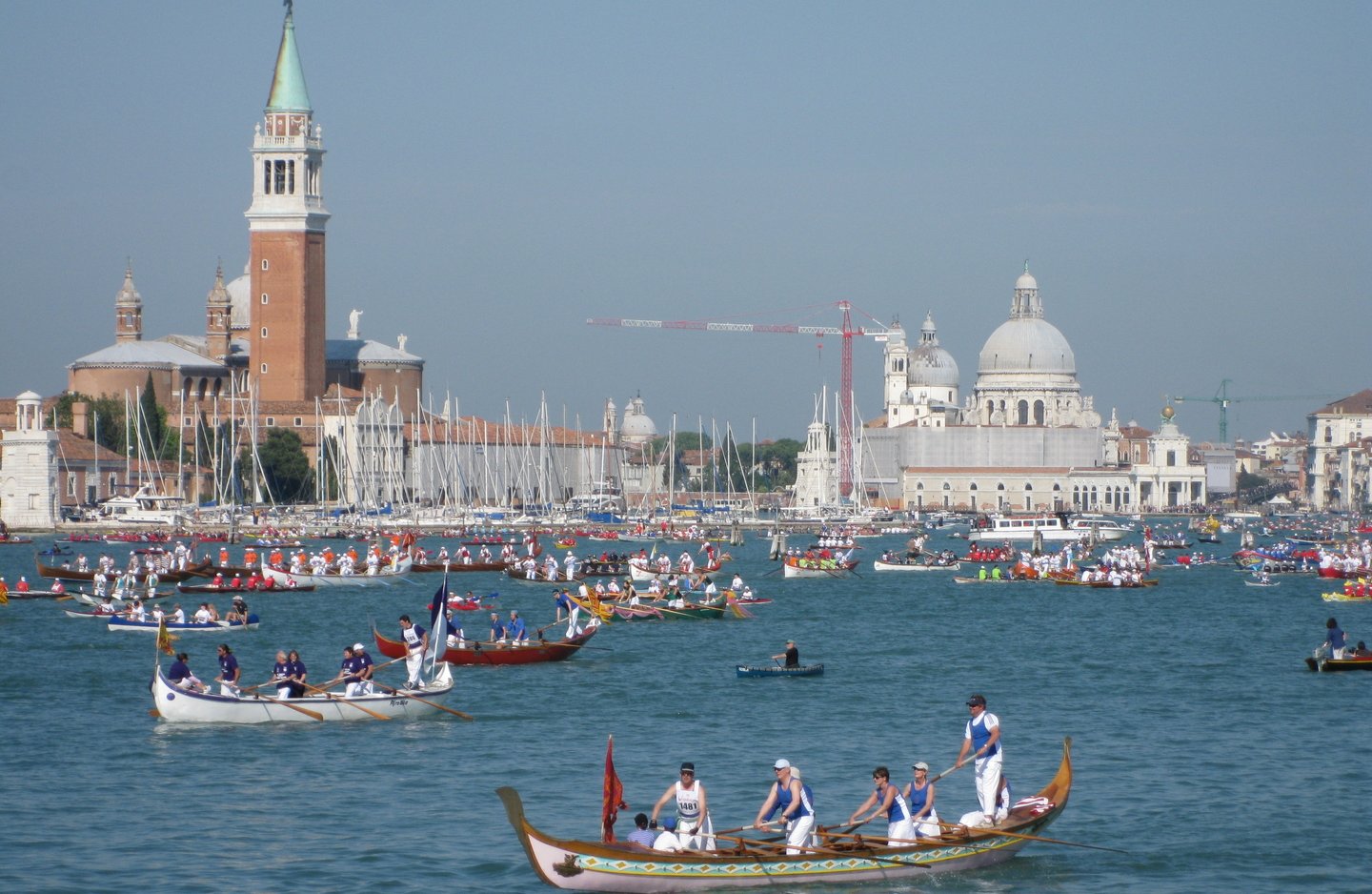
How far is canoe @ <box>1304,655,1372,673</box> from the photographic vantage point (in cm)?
3641

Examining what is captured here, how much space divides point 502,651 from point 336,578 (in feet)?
81.8

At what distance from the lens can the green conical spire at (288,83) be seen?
12600 cm

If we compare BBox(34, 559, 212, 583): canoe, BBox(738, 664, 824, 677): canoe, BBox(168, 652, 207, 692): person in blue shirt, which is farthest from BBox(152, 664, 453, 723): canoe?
BBox(34, 559, 212, 583): canoe

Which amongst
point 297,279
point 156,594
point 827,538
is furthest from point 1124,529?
point 156,594

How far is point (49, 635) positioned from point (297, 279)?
82505 mm

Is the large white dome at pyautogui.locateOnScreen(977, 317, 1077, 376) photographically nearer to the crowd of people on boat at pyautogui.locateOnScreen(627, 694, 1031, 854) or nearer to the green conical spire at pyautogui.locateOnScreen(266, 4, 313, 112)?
the green conical spire at pyautogui.locateOnScreen(266, 4, 313, 112)

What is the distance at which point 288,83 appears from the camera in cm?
12681

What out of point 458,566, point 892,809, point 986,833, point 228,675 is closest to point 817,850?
point 892,809

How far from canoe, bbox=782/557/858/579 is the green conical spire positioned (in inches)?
2569

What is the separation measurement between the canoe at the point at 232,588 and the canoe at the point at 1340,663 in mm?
27665

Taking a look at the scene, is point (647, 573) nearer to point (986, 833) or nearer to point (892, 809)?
point (986, 833)

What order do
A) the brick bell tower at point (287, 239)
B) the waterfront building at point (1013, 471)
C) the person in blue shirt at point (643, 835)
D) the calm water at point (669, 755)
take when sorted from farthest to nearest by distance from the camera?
the waterfront building at point (1013, 471) → the brick bell tower at point (287, 239) → the calm water at point (669, 755) → the person in blue shirt at point (643, 835)

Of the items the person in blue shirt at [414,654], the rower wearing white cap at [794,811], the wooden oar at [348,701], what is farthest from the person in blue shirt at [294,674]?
the rower wearing white cap at [794,811]

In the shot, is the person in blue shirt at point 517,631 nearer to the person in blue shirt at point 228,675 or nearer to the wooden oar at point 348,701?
the wooden oar at point 348,701
